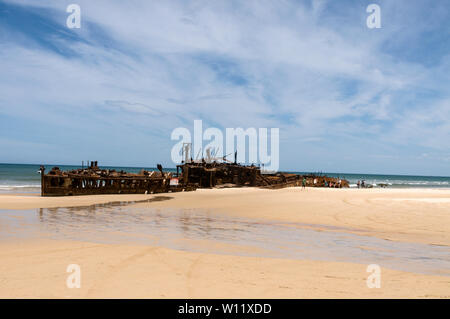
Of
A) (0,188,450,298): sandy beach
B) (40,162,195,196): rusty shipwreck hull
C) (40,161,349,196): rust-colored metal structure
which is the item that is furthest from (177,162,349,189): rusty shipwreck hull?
(0,188,450,298): sandy beach

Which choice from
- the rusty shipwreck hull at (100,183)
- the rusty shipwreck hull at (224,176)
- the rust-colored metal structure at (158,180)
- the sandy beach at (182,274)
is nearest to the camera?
the sandy beach at (182,274)

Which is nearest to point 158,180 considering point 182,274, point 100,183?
point 100,183

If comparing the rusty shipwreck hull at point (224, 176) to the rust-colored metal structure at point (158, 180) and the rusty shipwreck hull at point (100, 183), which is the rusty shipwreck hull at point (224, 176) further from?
the rusty shipwreck hull at point (100, 183)

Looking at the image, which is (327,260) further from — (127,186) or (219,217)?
(127,186)

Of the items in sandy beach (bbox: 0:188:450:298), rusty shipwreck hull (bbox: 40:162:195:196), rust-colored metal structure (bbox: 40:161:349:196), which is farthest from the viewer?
rust-colored metal structure (bbox: 40:161:349:196)

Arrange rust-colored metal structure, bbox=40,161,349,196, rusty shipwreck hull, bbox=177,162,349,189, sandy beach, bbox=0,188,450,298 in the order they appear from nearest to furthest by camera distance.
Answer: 1. sandy beach, bbox=0,188,450,298
2. rust-colored metal structure, bbox=40,161,349,196
3. rusty shipwreck hull, bbox=177,162,349,189

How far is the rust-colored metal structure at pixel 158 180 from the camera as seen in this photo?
26.8m

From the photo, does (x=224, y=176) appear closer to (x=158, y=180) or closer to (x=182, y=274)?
(x=158, y=180)

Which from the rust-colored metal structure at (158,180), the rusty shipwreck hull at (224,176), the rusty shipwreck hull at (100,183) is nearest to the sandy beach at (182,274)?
the rusty shipwreck hull at (100,183)

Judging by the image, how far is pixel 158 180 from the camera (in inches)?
1284

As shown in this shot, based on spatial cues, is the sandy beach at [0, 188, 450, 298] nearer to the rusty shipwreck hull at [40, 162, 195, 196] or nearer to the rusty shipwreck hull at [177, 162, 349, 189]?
the rusty shipwreck hull at [40, 162, 195, 196]

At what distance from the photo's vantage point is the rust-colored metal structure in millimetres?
26753

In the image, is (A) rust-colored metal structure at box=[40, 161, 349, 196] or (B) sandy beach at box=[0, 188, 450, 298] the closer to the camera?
(B) sandy beach at box=[0, 188, 450, 298]
